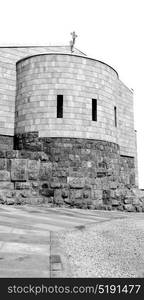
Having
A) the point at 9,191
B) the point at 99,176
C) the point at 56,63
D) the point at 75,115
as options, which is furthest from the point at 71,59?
the point at 9,191

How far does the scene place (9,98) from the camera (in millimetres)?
19438

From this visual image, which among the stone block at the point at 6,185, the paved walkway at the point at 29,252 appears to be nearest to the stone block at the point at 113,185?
the stone block at the point at 6,185

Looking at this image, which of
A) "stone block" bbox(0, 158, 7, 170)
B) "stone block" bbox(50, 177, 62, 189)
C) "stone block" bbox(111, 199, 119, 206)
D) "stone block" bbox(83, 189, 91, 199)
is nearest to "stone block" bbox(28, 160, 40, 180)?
"stone block" bbox(50, 177, 62, 189)

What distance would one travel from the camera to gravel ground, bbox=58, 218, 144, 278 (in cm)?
452

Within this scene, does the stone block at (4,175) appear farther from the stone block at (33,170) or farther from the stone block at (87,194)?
the stone block at (87,194)

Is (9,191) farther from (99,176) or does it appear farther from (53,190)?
(99,176)

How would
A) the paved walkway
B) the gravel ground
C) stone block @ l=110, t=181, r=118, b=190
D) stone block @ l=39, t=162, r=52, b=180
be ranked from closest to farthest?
the paved walkway
the gravel ground
stone block @ l=39, t=162, r=52, b=180
stone block @ l=110, t=181, r=118, b=190

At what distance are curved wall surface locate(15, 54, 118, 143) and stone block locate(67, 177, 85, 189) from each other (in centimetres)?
323

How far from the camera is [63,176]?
51.6ft

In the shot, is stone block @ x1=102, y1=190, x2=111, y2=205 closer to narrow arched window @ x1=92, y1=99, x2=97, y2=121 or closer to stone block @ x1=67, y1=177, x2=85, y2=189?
stone block @ x1=67, y1=177, x2=85, y2=189

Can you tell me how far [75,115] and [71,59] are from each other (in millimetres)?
3739

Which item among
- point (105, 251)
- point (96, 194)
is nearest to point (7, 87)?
point (96, 194)

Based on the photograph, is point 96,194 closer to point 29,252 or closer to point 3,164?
point 3,164

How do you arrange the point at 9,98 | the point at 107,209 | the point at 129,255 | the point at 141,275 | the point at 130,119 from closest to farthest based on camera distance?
1. the point at 141,275
2. the point at 129,255
3. the point at 107,209
4. the point at 9,98
5. the point at 130,119
